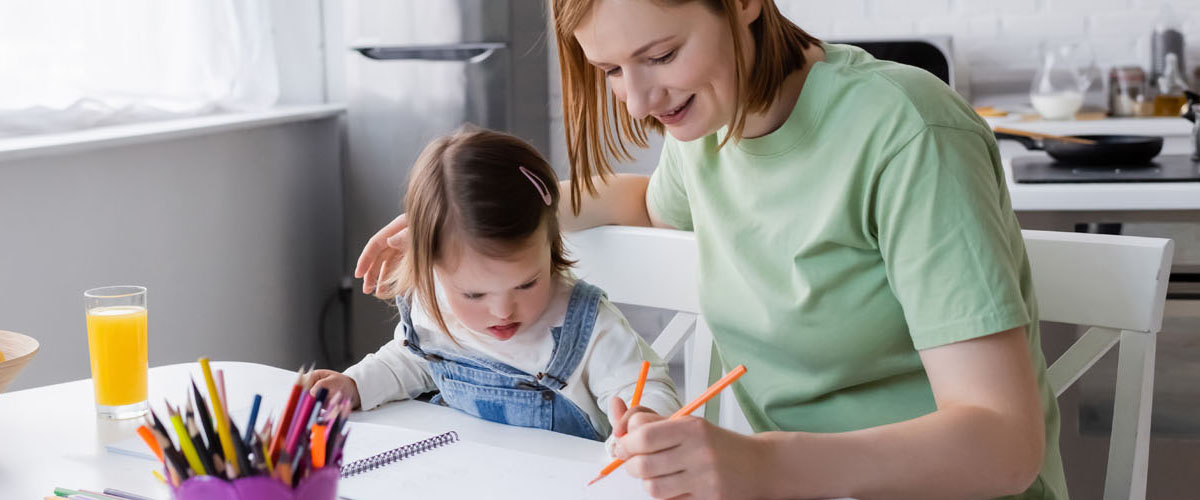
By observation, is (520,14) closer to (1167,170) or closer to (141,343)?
(1167,170)

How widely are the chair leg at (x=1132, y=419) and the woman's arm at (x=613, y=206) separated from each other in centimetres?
55

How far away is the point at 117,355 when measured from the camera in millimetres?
1077

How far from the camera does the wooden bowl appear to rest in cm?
98

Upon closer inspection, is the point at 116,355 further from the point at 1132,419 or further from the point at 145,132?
the point at 145,132

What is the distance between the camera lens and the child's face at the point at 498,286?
1209 mm

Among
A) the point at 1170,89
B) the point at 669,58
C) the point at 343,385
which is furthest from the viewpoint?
the point at 1170,89

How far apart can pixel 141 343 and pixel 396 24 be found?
81.8 inches

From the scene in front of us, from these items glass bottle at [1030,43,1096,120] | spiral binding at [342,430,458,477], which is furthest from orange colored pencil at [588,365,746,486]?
glass bottle at [1030,43,1096,120]

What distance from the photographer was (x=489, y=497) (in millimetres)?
853

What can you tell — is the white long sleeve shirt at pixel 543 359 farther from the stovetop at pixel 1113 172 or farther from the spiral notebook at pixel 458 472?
the stovetop at pixel 1113 172

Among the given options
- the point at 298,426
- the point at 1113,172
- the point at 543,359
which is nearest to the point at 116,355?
the point at 543,359

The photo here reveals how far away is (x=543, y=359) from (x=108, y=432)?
43 centimetres

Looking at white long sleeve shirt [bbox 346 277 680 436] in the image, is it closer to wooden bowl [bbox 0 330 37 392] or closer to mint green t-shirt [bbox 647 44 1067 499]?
mint green t-shirt [bbox 647 44 1067 499]

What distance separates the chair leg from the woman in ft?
0.18
